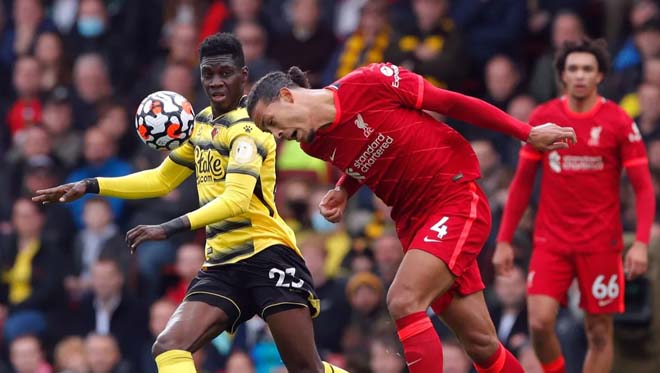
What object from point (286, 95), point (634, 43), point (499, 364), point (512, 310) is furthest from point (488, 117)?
point (634, 43)

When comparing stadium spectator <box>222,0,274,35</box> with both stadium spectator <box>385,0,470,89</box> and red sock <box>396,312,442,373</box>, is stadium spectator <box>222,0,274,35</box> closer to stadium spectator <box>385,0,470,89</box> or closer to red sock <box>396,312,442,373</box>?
stadium spectator <box>385,0,470,89</box>

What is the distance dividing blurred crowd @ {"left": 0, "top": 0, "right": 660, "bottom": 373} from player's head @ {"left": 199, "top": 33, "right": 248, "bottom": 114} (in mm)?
3548

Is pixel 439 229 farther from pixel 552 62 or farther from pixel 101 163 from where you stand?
pixel 101 163

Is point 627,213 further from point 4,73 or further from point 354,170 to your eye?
point 4,73

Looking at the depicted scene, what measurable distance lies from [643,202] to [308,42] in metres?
6.05

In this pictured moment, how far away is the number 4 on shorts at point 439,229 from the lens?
8758mm

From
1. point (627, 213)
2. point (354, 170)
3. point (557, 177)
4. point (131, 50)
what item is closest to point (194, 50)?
point (131, 50)

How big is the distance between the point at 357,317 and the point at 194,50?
16.0 ft

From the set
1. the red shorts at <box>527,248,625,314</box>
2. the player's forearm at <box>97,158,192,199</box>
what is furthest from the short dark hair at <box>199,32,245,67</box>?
the red shorts at <box>527,248,625,314</box>

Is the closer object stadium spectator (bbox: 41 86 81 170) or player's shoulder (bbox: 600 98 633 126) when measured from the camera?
player's shoulder (bbox: 600 98 633 126)

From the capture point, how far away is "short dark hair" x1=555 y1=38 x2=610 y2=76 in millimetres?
10562

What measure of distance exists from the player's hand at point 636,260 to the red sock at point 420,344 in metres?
2.18

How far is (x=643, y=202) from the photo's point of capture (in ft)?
33.9

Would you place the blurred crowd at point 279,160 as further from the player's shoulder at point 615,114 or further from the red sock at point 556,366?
the player's shoulder at point 615,114
